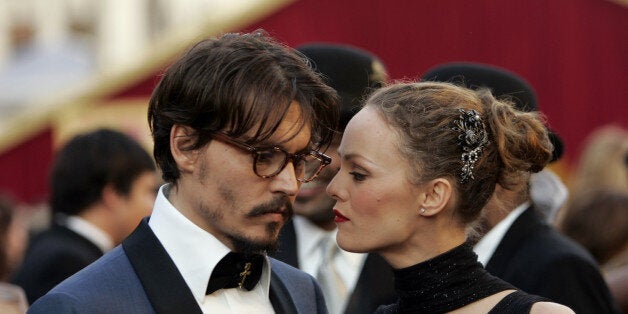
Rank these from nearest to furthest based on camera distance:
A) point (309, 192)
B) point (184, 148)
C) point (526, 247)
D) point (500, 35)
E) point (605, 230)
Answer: point (184, 148) < point (526, 247) < point (309, 192) < point (605, 230) < point (500, 35)

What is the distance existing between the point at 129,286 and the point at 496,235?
1.76m

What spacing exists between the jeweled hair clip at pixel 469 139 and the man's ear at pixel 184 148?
72cm

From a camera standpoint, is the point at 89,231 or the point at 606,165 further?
the point at 606,165

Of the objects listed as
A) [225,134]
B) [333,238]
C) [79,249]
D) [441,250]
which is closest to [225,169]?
[225,134]

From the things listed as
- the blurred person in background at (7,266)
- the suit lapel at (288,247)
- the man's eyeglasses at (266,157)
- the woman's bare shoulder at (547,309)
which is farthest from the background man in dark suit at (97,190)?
the woman's bare shoulder at (547,309)

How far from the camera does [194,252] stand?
296 cm

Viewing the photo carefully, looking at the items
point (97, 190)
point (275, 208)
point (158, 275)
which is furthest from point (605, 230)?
point (158, 275)

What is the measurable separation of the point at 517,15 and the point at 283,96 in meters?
5.65

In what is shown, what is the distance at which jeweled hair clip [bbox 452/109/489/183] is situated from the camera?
3.17m

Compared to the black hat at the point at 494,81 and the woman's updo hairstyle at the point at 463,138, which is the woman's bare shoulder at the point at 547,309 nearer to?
the woman's updo hairstyle at the point at 463,138

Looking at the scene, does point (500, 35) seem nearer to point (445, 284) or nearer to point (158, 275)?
point (445, 284)

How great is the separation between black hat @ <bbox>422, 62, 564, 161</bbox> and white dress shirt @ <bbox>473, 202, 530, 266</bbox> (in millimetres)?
237

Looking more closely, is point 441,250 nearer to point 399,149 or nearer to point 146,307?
point 399,149

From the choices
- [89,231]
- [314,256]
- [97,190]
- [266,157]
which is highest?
[266,157]
